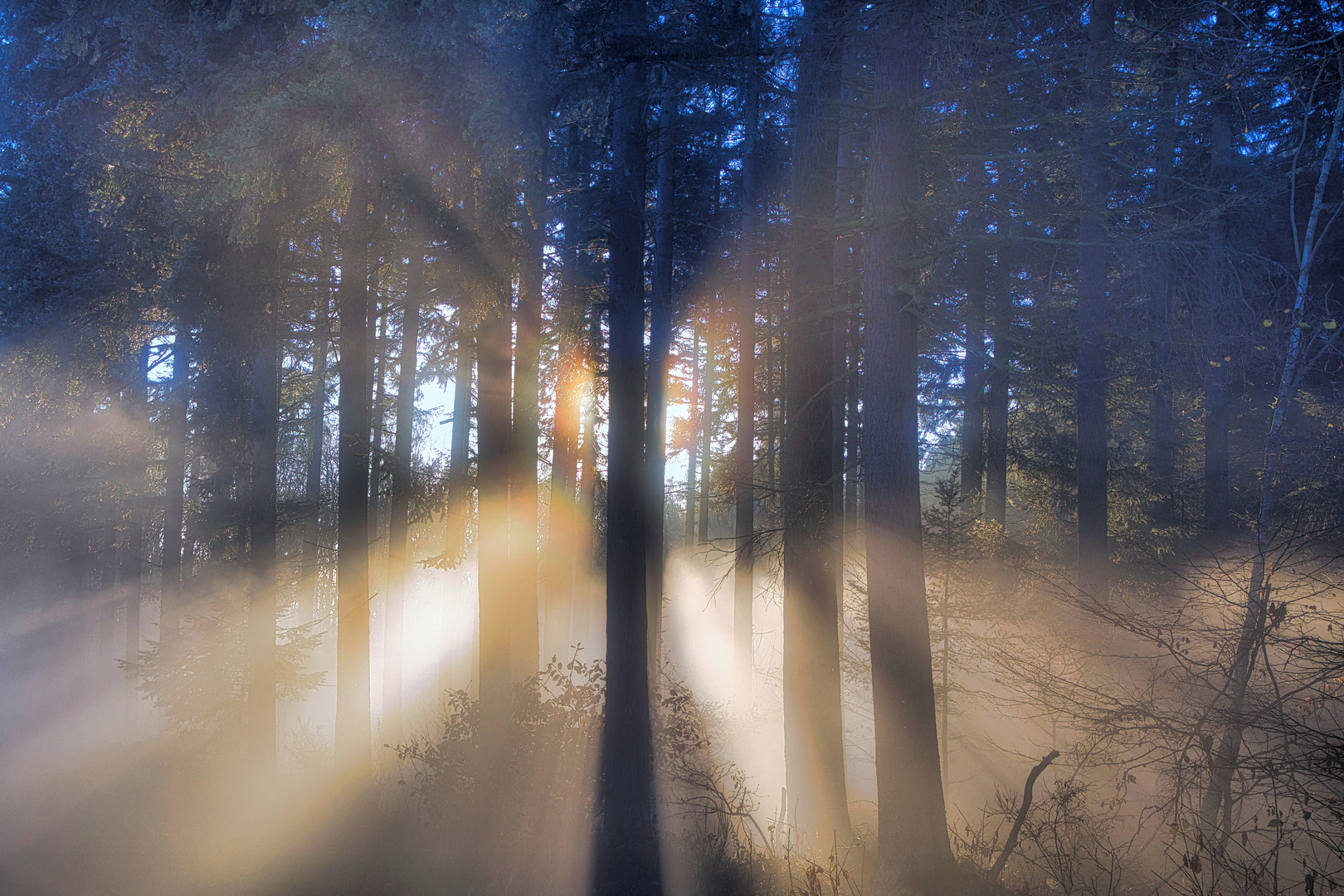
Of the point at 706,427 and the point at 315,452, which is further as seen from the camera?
the point at 706,427

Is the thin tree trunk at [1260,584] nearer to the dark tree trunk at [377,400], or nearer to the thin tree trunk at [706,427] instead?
the dark tree trunk at [377,400]

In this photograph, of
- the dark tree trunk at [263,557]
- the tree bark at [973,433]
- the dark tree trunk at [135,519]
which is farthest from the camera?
the tree bark at [973,433]

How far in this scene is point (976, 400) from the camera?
16.2 m

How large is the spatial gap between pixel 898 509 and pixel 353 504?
8065 millimetres

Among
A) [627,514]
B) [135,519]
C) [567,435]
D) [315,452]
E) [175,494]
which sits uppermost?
[567,435]

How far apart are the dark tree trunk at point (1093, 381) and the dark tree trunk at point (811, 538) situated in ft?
16.0

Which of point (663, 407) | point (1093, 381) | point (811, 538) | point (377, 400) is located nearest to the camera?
point (811, 538)

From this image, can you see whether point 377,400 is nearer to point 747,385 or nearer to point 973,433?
point 747,385

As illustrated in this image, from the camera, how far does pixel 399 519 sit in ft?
42.8

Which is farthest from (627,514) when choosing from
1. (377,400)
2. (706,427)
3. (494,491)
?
(706,427)

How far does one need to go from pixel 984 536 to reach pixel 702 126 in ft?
29.4

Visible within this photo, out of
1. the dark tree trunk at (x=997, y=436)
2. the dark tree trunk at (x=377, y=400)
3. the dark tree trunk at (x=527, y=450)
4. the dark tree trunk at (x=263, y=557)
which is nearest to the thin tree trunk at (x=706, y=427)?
the dark tree trunk at (x=997, y=436)

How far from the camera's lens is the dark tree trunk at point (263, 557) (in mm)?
9680

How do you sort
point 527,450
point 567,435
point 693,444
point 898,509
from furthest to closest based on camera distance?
point 693,444 → point 567,435 → point 527,450 → point 898,509
